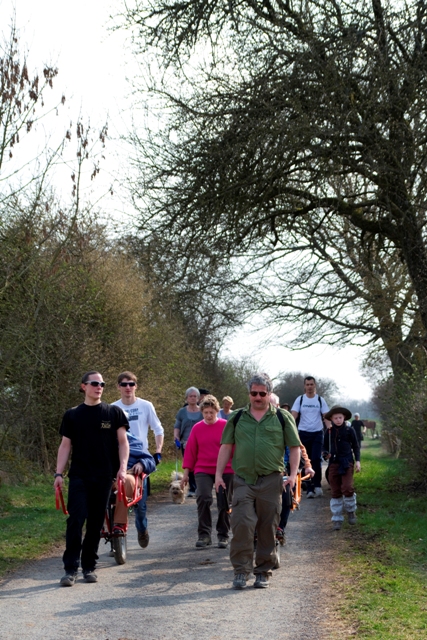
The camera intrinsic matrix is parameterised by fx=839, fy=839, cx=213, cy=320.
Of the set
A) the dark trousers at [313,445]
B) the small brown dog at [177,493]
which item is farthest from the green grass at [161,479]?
the dark trousers at [313,445]

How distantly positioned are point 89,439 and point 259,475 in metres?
1.67

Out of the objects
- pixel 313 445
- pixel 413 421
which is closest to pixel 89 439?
pixel 313 445

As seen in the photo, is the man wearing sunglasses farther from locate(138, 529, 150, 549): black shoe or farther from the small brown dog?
the small brown dog

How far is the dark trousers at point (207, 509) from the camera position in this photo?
392 inches

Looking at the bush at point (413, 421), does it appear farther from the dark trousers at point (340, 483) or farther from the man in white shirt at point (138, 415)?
the man in white shirt at point (138, 415)

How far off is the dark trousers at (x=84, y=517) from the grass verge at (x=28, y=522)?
87 cm

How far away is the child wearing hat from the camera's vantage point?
1186 centimetres

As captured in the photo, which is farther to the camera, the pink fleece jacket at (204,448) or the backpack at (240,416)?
the pink fleece jacket at (204,448)

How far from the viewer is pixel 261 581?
25.0 ft

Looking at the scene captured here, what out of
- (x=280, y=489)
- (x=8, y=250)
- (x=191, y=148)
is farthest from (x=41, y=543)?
(x=191, y=148)

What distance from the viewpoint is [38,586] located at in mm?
7602

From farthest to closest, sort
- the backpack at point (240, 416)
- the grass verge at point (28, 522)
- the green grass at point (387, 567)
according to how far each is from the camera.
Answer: the grass verge at point (28, 522), the backpack at point (240, 416), the green grass at point (387, 567)

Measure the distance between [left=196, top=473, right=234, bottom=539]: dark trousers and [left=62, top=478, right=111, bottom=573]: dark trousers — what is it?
2.08m

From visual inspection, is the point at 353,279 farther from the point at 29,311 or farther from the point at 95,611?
the point at 95,611
